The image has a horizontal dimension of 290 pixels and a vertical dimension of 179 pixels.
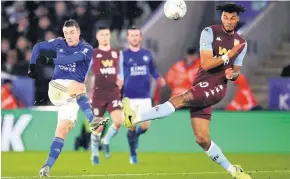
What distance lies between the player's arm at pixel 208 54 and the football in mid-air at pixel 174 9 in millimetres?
771

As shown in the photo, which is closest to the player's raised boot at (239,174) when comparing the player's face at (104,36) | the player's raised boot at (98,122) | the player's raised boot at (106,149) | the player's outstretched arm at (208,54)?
the player's outstretched arm at (208,54)

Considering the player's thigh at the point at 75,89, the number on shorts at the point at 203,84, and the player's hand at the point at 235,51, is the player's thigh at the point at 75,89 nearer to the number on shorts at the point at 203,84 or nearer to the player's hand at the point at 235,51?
the number on shorts at the point at 203,84

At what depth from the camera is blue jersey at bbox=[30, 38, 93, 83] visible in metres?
11.9

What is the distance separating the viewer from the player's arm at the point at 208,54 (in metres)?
11.0

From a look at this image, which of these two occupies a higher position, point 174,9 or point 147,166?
point 174,9

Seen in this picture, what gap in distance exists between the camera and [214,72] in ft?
36.4

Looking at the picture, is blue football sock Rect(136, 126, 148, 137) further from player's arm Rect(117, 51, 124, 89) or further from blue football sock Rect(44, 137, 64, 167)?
blue football sock Rect(44, 137, 64, 167)

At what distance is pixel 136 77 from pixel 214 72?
3700mm

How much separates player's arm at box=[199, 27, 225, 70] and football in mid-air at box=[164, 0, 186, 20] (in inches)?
30.4

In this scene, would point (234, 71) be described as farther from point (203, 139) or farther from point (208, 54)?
point (203, 139)

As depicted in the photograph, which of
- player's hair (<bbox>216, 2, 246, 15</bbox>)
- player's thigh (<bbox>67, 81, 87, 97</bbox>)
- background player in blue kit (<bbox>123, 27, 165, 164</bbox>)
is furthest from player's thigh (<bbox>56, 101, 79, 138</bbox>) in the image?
background player in blue kit (<bbox>123, 27, 165, 164</bbox>)

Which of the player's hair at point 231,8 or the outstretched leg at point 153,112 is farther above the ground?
the player's hair at point 231,8

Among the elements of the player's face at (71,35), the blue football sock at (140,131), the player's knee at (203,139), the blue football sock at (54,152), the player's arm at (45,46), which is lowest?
the blue football sock at (140,131)

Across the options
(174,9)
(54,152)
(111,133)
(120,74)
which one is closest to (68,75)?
(54,152)
